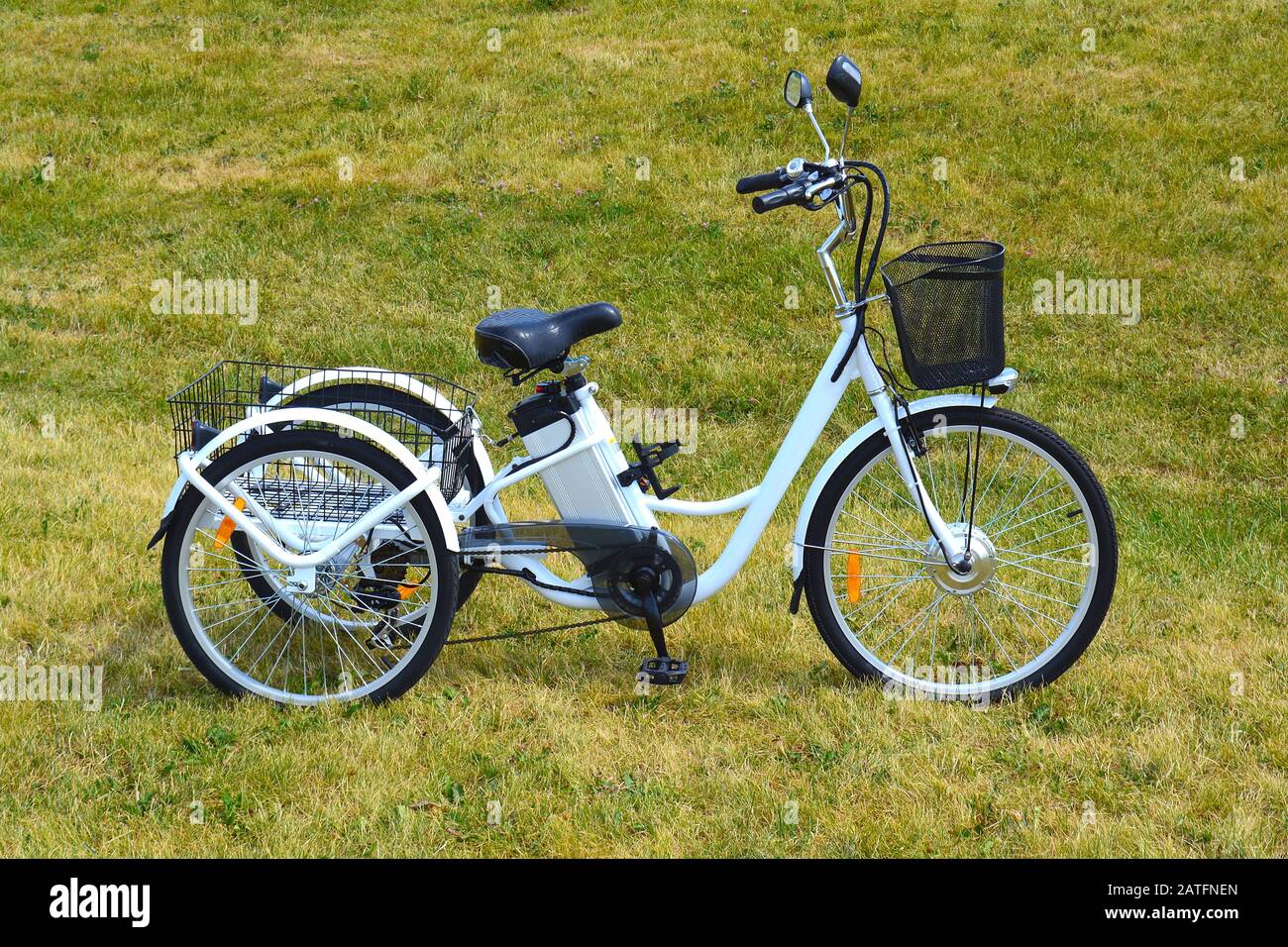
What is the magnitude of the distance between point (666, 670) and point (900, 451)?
1.07 metres

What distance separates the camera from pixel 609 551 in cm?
422

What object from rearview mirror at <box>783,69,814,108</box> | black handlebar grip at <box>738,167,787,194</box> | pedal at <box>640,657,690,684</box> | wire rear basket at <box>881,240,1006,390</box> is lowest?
pedal at <box>640,657,690,684</box>

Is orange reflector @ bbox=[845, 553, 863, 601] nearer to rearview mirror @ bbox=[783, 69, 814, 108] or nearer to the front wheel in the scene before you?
the front wheel

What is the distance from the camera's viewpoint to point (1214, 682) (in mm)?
4363

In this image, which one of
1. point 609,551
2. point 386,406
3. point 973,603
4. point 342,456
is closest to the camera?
point 342,456

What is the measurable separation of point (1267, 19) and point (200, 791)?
12.0 metres

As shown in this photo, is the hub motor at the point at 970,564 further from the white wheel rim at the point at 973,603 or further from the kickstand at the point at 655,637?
the kickstand at the point at 655,637

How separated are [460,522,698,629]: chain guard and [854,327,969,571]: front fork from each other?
771 millimetres

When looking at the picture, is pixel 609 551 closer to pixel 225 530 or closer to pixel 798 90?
pixel 225 530

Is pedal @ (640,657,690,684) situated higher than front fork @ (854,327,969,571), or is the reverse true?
front fork @ (854,327,969,571)

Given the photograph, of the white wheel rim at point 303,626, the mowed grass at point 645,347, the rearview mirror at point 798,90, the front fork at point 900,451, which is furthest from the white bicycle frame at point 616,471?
the mowed grass at point 645,347

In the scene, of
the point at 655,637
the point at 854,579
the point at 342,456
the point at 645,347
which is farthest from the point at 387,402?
the point at 645,347

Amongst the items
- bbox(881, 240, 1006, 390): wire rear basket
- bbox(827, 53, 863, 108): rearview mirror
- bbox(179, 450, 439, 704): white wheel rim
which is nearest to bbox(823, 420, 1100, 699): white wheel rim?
bbox(881, 240, 1006, 390): wire rear basket

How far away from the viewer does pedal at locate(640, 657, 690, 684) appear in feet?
14.0
